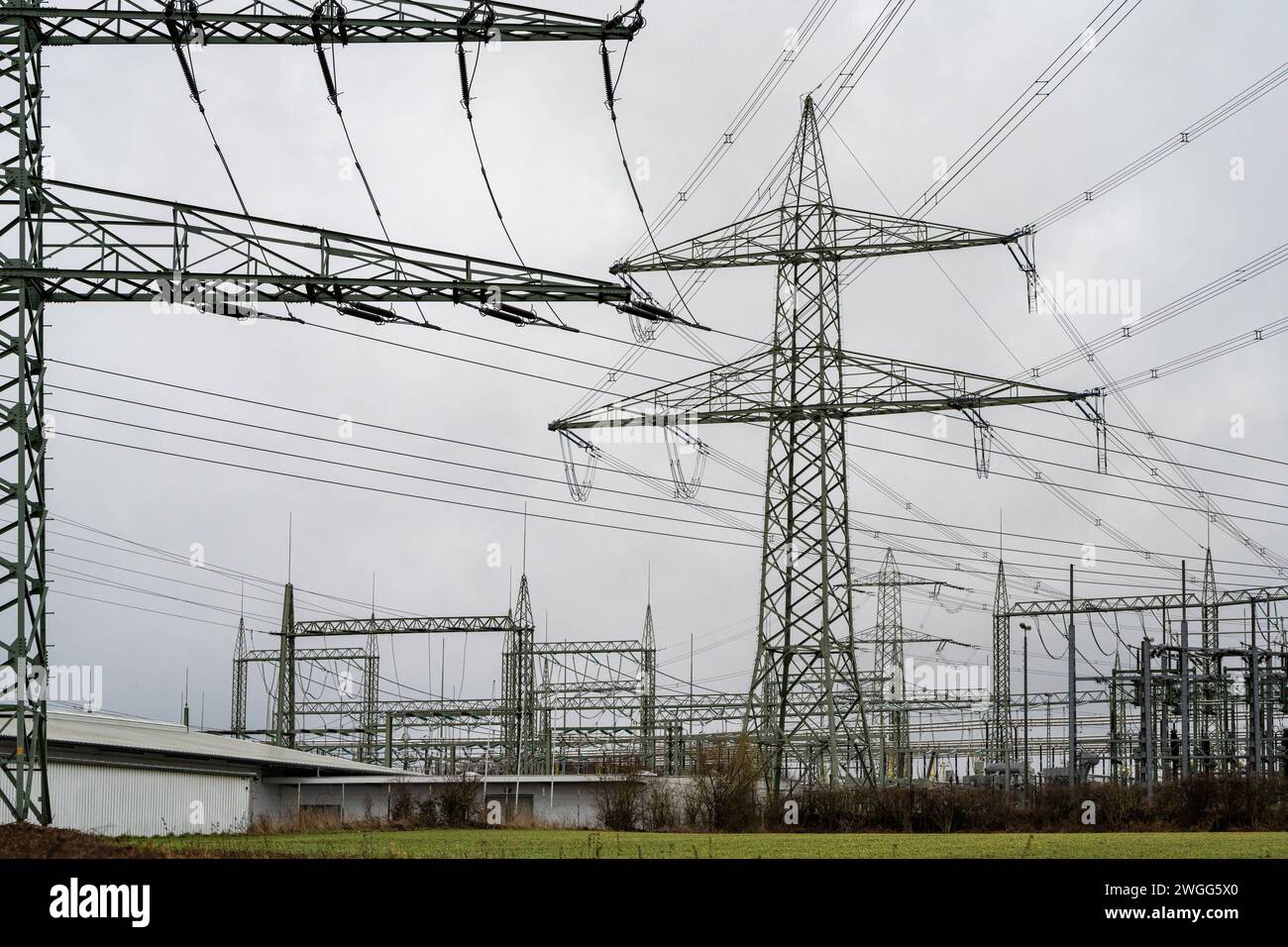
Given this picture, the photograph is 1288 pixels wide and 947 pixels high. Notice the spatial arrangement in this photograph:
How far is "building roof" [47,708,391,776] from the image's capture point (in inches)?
1740

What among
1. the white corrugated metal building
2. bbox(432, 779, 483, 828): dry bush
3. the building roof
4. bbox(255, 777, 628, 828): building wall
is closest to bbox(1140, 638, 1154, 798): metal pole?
bbox(255, 777, 628, 828): building wall

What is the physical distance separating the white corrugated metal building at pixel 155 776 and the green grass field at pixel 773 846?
9442 millimetres

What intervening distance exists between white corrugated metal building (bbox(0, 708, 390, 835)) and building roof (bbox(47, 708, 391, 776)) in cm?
6

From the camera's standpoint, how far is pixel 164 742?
51.1 metres

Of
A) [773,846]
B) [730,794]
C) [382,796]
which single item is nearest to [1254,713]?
[730,794]

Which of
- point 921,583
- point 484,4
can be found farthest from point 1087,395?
point 921,583

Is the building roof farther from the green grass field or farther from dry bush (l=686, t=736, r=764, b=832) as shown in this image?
dry bush (l=686, t=736, r=764, b=832)

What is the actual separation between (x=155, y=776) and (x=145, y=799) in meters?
1.17

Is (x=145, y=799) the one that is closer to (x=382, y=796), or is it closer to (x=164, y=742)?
(x=164, y=742)

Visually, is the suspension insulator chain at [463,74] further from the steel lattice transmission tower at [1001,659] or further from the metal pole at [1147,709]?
the steel lattice transmission tower at [1001,659]

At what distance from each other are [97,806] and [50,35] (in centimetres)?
2507
